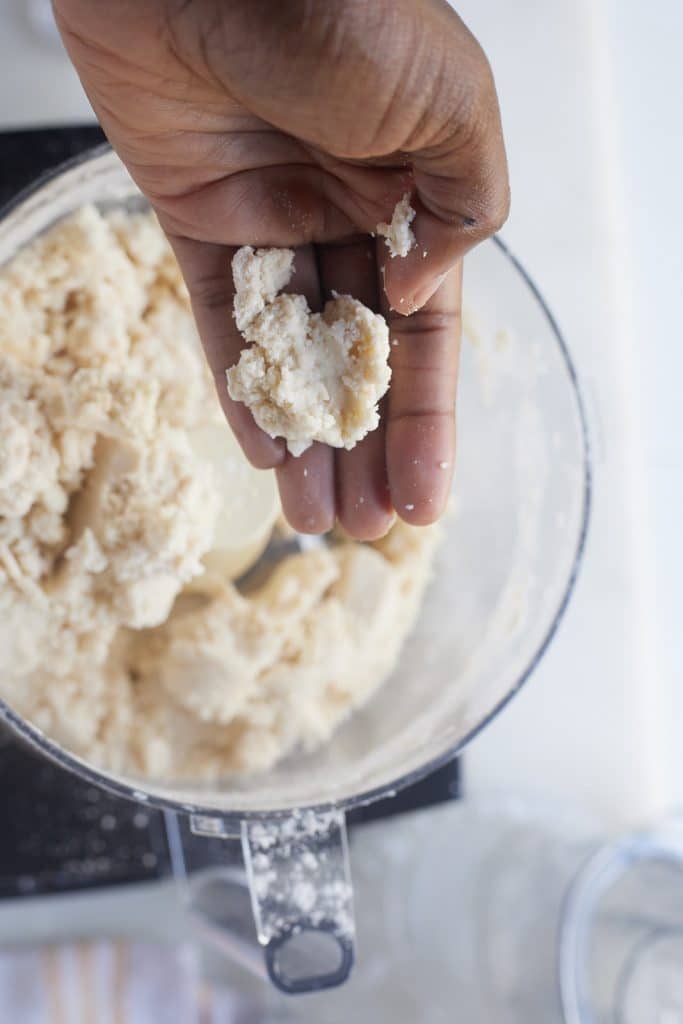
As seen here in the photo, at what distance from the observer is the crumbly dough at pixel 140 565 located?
826 mm

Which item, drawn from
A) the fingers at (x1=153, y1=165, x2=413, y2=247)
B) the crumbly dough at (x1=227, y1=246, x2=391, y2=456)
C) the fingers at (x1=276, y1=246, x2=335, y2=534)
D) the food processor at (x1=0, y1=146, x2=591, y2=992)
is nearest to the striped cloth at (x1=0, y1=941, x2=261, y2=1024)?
the food processor at (x1=0, y1=146, x2=591, y2=992)

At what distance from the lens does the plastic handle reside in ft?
2.65

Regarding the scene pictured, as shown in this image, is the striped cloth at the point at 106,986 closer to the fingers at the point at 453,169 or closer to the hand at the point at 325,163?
the hand at the point at 325,163

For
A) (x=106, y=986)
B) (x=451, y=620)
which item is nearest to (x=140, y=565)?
(x=451, y=620)

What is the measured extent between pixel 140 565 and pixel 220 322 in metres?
0.22

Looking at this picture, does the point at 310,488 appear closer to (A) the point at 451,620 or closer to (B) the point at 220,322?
(B) the point at 220,322

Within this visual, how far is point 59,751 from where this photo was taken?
2.54ft

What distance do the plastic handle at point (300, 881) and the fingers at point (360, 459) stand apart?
0.80 feet

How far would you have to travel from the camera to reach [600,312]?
3.59 ft

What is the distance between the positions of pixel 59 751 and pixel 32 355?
0.33 metres

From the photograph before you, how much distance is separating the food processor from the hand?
0.20 metres

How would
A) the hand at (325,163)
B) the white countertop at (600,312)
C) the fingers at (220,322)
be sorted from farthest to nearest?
the white countertop at (600,312)
the fingers at (220,322)
the hand at (325,163)

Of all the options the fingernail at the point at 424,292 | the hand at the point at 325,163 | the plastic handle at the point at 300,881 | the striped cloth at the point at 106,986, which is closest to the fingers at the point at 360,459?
the hand at the point at 325,163

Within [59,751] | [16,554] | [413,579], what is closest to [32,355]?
[16,554]
